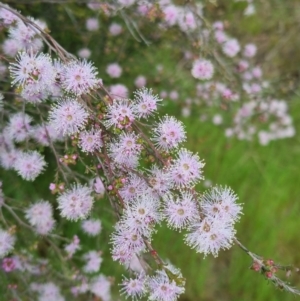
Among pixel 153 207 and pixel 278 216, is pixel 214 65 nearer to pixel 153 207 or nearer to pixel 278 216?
pixel 153 207

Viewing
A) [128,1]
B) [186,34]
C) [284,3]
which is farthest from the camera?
[284,3]

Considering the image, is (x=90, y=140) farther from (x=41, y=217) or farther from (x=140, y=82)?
(x=140, y=82)

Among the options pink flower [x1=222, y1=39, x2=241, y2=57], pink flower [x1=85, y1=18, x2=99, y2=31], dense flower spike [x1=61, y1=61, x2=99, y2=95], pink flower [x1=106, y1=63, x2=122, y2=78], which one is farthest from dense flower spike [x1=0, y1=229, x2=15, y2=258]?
pink flower [x1=222, y1=39, x2=241, y2=57]

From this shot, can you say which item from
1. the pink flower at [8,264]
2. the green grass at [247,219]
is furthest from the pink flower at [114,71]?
the pink flower at [8,264]

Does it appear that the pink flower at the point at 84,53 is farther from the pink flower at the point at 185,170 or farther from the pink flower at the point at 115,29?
the pink flower at the point at 185,170

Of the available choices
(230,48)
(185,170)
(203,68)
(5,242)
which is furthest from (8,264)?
(230,48)

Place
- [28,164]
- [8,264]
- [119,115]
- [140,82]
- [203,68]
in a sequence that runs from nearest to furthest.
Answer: [119,115] → [28,164] → [8,264] → [203,68] → [140,82]

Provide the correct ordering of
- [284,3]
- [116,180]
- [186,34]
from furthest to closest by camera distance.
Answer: [284,3]
[186,34]
[116,180]

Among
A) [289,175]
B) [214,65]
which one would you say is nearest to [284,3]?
[289,175]

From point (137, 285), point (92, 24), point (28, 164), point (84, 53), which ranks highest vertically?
point (92, 24)

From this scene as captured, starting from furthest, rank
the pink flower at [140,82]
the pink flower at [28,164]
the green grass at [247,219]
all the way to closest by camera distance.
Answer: the green grass at [247,219], the pink flower at [140,82], the pink flower at [28,164]

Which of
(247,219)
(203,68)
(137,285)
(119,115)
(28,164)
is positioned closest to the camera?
(119,115)
